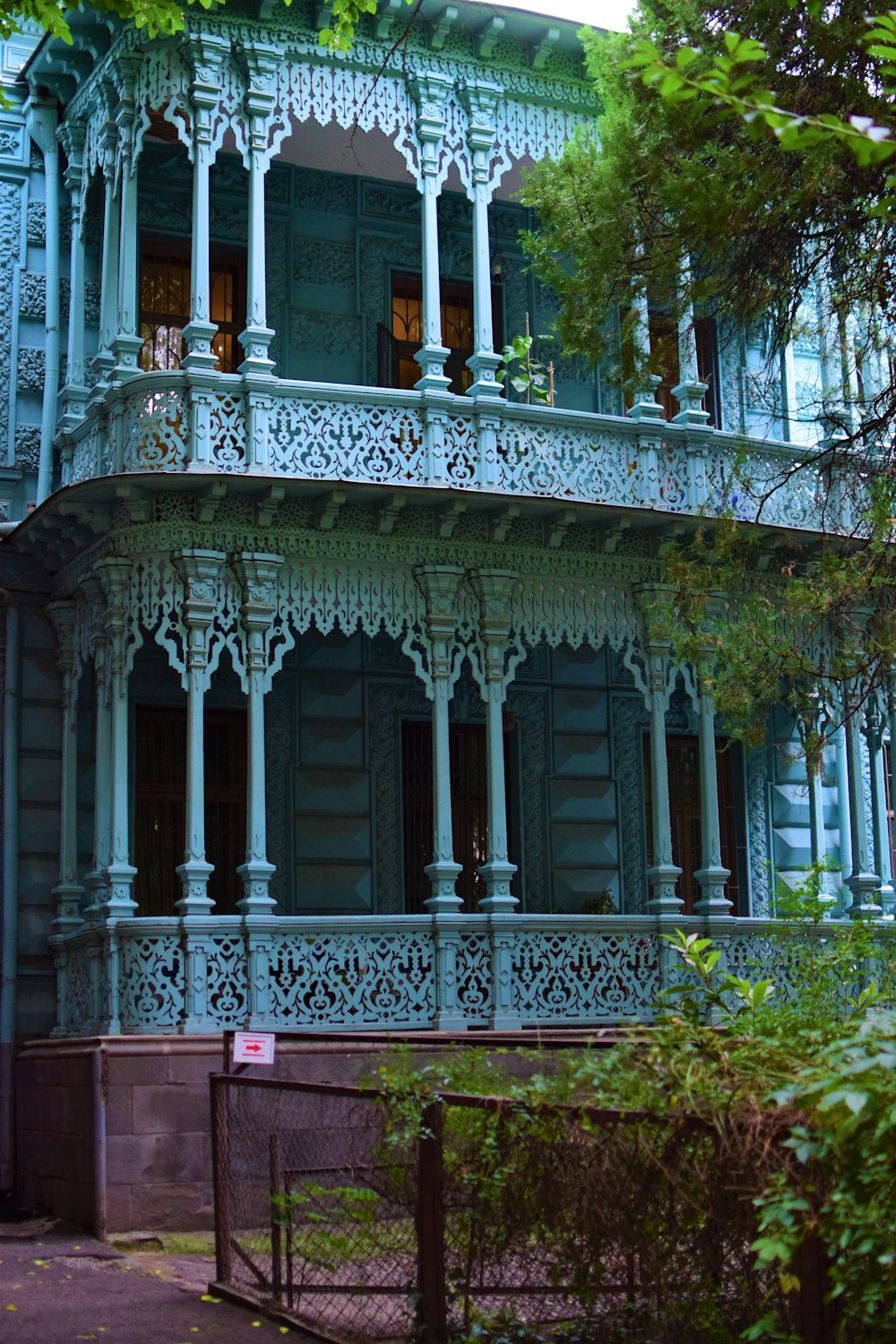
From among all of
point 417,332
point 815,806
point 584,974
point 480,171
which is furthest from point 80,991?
point 480,171

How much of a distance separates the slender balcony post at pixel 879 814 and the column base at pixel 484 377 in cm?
530

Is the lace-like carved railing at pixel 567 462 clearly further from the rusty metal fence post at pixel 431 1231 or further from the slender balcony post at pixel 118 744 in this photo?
the rusty metal fence post at pixel 431 1231

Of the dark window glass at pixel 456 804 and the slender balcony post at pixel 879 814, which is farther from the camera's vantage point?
the slender balcony post at pixel 879 814

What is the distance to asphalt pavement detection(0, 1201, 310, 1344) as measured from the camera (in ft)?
27.3

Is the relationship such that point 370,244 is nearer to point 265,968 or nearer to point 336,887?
point 336,887

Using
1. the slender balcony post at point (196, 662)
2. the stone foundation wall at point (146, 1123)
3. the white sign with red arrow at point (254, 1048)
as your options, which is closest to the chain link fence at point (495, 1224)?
the white sign with red arrow at point (254, 1048)

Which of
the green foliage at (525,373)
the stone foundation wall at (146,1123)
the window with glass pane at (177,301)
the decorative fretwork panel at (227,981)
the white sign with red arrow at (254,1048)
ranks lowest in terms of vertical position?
the stone foundation wall at (146,1123)

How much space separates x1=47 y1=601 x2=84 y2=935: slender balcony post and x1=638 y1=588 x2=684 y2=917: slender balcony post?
17.0 feet

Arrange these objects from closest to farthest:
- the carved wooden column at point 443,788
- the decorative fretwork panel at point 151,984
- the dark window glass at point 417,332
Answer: the decorative fretwork panel at point 151,984, the carved wooden column at point 443,788, the dark window glass at point 417,332

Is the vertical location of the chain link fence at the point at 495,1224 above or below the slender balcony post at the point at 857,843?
below

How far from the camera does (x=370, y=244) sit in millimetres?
17594

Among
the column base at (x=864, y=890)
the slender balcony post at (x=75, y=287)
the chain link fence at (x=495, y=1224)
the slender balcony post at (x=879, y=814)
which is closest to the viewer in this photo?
the chain link fence at (x=495, y=1224)

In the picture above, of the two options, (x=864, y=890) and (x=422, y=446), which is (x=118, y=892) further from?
(x=864, y=890)

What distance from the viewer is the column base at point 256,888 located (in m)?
13.7
